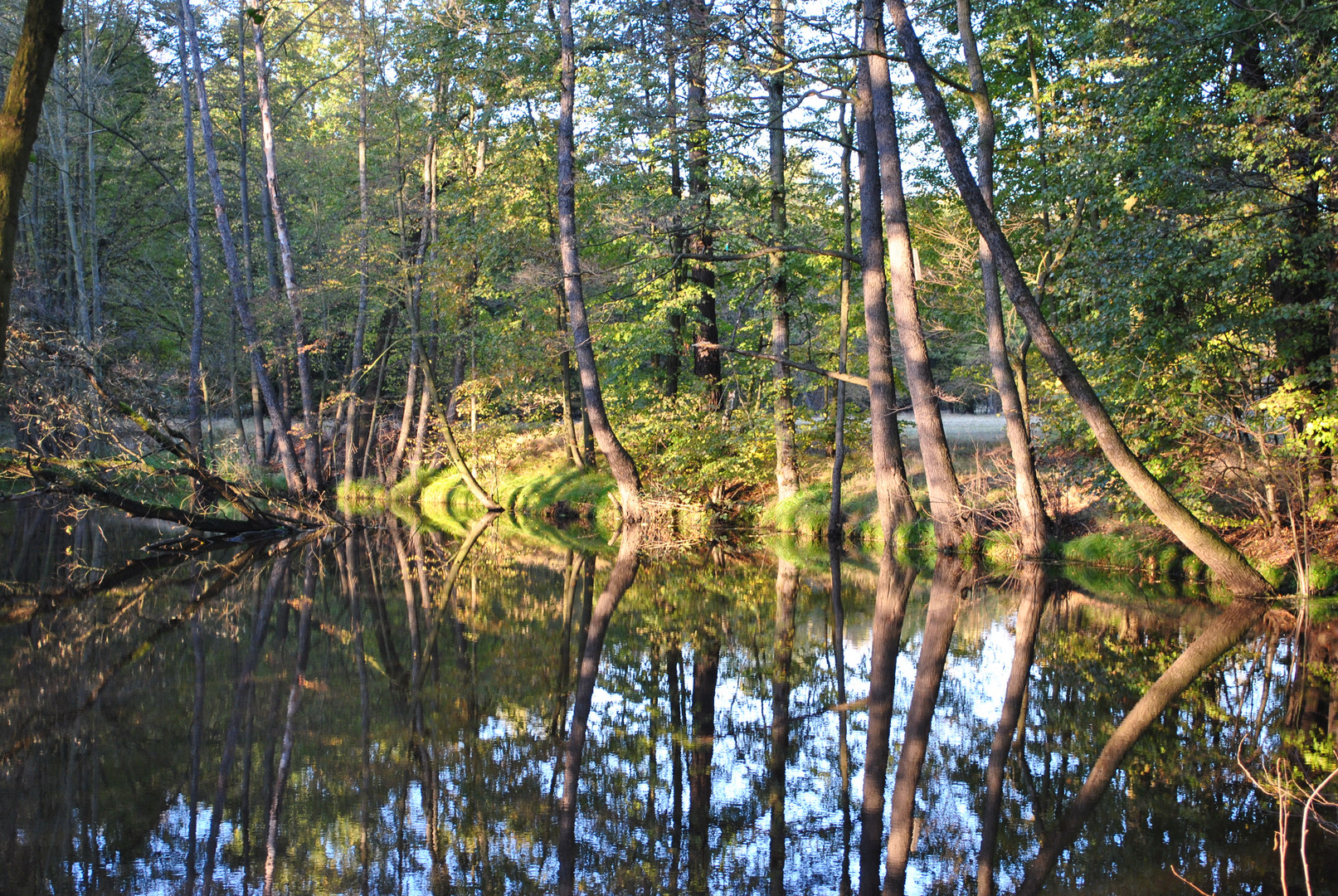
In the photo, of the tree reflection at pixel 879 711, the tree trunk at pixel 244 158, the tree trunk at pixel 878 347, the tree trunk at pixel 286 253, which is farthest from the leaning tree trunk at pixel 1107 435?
the tree trunk at pixel 244 158

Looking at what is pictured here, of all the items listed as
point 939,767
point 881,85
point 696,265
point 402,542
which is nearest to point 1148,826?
point 939,767

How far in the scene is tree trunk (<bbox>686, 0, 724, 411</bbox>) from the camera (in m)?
17.7

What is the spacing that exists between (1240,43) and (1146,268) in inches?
124

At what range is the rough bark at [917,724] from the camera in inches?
180

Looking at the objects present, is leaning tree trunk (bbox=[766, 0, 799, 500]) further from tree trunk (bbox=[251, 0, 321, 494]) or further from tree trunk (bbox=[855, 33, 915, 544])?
tree trunk (bbox=[251, 0, 321, 494])

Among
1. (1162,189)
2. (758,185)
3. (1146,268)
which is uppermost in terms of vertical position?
(758,185)

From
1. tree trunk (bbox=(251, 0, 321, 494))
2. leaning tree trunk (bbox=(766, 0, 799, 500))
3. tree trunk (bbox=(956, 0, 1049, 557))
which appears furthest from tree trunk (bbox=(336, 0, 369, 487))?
tree trunk (bbox=(956, 0, 1049, 557))

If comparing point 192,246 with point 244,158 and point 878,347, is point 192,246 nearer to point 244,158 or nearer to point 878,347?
point 244,158

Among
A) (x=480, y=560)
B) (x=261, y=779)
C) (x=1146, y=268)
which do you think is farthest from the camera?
(x=480, y=560)

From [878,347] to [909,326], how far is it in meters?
0.70

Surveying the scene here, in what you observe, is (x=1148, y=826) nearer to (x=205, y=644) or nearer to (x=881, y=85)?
(x=205, y=644)

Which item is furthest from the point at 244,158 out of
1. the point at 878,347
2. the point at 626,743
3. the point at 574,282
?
the point at 626,743

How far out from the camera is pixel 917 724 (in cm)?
641

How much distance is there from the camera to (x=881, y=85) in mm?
14984
